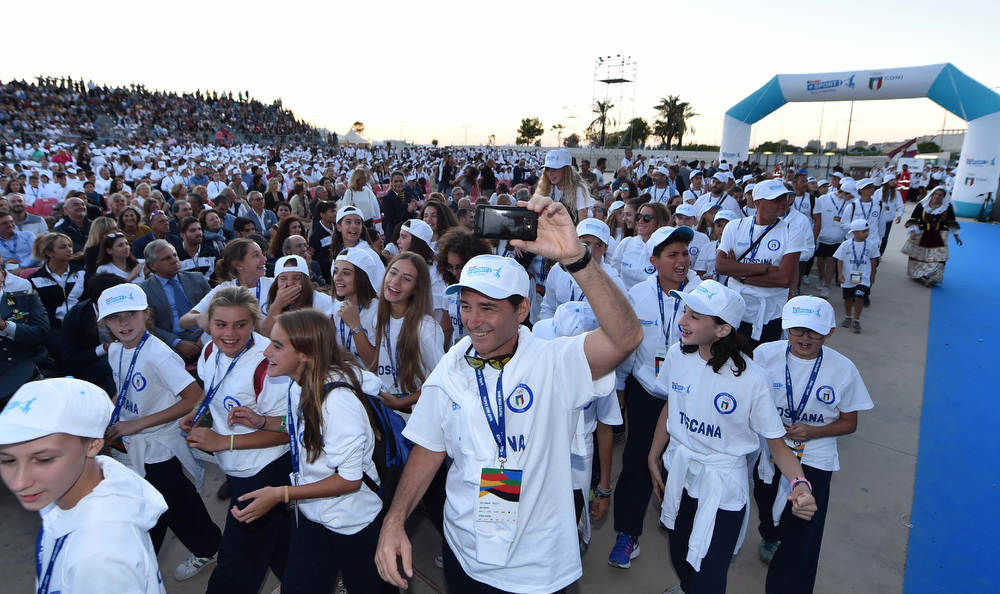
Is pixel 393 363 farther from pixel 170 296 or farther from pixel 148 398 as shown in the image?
pixel 170 296

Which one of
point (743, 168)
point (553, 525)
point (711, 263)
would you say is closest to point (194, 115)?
point (743, 168)

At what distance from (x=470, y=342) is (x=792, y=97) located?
2280 centimetres

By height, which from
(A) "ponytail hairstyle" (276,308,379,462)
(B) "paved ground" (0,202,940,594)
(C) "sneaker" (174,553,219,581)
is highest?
(A) "ponytail hairstyle" (276,308,379,462)

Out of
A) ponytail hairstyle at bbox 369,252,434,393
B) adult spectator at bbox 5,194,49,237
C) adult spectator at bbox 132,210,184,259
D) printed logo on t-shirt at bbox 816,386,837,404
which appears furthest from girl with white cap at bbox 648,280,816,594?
adult spectator at bbox 5,194,49,237

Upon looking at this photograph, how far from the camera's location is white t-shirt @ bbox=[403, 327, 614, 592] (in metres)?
1.82

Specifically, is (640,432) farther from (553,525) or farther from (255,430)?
(255,430)

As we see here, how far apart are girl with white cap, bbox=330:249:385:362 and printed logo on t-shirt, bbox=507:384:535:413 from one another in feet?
6.05

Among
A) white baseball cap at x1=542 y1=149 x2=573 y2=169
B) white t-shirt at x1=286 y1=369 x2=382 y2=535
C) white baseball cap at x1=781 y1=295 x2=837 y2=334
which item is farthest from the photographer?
white baseball cap at x1=542 y1=149 x2=573 y2=169

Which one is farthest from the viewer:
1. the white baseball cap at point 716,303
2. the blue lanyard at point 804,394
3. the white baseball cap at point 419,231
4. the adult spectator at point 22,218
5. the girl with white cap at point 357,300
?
the adult spectator at point 22,218

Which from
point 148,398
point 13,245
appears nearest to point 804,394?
point 148,398

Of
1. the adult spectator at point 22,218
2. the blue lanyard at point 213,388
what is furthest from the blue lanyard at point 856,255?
Result: the adult spectator at point 22,218

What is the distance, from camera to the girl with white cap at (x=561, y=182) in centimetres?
589

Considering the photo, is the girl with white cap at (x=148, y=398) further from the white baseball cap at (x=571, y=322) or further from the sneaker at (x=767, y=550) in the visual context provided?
the sneaker at (x=767, y=550)

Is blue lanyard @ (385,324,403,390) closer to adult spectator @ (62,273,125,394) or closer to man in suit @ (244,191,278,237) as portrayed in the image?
adult spectator @ (62,273,125,394)
